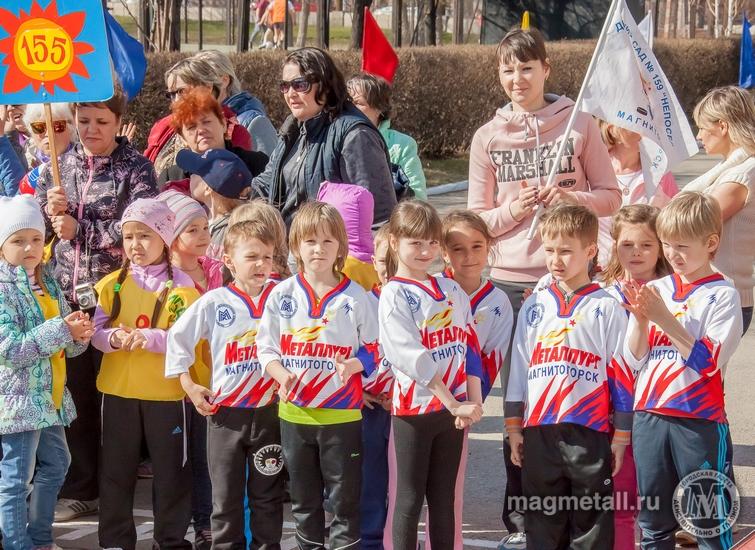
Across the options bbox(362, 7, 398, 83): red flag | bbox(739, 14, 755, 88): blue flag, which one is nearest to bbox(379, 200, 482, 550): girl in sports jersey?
bbox(362, 7, 398, 83): red flag

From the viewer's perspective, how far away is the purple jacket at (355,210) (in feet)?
15.7

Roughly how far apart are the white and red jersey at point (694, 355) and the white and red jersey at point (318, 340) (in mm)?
971

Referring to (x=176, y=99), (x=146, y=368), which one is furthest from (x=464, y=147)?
(x=146, y=368)

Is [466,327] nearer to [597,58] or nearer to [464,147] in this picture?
[597,58]

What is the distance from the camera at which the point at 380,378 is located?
4508mm

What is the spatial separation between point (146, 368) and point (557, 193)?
5.82 ft

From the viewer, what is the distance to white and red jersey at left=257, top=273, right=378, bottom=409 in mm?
4266

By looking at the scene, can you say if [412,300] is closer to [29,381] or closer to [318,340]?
[318,340]

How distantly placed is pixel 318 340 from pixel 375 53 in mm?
4446

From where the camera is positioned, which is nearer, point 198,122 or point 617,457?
point 617,457

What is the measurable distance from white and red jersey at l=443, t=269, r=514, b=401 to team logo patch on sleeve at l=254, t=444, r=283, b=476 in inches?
33.0

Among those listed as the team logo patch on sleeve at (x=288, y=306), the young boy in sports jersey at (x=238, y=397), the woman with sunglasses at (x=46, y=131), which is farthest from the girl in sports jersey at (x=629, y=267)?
the woman with sunglasses at (x=46, y=131)

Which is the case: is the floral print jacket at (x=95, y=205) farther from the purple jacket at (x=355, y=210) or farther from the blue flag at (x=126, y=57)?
the blue flag at (x=126, y=57)

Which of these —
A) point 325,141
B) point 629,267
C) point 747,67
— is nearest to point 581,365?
point 629,267
